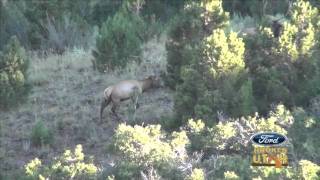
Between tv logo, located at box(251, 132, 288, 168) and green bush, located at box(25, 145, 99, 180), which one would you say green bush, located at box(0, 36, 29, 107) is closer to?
green bush, located at box(25, 145, 99, 180)

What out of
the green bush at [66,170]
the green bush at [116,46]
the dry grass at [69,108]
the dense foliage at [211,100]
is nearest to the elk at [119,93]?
the dry grass at [69,108]

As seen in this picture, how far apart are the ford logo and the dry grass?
212cm

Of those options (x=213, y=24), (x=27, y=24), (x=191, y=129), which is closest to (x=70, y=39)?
(x=27, y=24)

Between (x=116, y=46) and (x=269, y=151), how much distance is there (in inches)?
247

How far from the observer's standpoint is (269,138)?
16.3 ft

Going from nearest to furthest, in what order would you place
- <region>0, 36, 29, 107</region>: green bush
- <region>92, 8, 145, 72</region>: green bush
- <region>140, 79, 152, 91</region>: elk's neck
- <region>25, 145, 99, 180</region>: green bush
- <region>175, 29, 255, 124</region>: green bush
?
<region>25, 145, 99, 180</region>: green bush
<region>175, 29, 255, 124</region>: green bush
<region>140, 79, 152, 91</region>: elk's neck
<region>0, 36, 29, 107</region>: green bush
<region>92, 8, 145, 72</region>: green bush

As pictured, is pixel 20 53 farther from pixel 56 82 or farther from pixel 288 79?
pixel 288 79

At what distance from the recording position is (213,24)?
8.23m

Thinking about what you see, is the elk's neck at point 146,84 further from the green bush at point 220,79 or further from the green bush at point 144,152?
the green bush at point 144,152

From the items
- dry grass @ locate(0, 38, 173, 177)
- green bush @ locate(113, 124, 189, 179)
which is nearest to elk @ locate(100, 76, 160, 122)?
dry grass @ locate(0, 38, 173, 177)

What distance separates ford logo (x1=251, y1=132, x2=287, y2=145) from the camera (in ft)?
16.1

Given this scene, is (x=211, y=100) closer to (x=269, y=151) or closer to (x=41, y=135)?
(x=269, y=151)

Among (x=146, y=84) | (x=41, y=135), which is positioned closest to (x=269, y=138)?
(x=41, y=135)

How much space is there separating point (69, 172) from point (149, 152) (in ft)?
1.92
